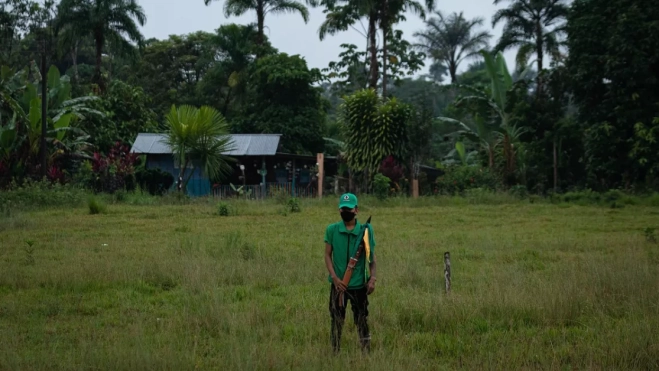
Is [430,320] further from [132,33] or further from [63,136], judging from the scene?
[132,33]

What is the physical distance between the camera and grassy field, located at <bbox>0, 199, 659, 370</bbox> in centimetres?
563

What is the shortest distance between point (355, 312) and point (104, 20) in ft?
104

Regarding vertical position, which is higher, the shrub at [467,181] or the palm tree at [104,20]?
the palm tree at [104,20]

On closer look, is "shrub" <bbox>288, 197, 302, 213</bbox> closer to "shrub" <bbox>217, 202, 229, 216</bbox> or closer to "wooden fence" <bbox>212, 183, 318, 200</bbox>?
"shrub" <bbox>217, 202, 229, 216</bbox>

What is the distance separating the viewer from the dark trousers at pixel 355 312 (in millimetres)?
5699

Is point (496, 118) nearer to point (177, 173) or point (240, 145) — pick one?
point (240, 145)

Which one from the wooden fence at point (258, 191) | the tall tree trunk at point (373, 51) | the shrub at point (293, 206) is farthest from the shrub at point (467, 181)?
the shrub at point (293, 206)

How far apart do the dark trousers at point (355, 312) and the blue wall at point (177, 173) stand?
79.8 ft

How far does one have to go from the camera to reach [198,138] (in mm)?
25672

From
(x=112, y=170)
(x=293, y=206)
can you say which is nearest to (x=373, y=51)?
(x=112, y=170)

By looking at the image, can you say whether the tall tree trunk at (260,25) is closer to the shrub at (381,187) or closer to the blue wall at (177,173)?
the blue wall at (177,173)

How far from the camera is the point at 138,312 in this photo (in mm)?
7520

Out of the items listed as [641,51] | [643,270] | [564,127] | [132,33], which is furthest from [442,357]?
[132,33]

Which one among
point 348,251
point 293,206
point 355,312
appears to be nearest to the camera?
point 348,251
